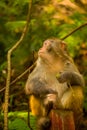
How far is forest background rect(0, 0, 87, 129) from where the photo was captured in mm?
7281

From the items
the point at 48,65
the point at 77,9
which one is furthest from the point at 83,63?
the point at 48,65

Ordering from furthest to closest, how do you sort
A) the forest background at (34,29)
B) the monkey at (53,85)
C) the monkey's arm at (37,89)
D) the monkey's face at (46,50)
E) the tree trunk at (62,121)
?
the forest background at (34,29), the monkey's face at (46,50), the monkey's arm at (37,89), the monkey at (53,85), the tree trunk at (62,121)

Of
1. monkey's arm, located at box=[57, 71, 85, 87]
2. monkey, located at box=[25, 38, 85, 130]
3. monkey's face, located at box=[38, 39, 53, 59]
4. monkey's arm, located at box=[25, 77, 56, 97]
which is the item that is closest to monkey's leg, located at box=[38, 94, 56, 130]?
monkey, located at box=[25, 38, 85, 130]

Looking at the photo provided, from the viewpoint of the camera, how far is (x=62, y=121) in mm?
4098

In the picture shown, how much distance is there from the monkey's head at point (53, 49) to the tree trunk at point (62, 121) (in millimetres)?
1025

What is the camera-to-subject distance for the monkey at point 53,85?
15.1ft

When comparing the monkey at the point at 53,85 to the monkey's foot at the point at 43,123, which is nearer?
the monkey's foot at the point at 43,123

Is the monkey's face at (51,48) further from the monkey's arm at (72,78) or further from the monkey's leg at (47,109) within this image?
the monkey's leg at (47,109)

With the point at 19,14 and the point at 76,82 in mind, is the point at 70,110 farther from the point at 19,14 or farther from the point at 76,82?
the point at 19,14

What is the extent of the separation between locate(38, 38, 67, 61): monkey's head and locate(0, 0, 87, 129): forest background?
6.13 ft

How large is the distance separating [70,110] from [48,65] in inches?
39.3

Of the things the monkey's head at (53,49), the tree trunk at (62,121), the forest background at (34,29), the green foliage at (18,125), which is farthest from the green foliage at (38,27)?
the tree trunk at (62,121)

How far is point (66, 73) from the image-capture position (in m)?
4.80

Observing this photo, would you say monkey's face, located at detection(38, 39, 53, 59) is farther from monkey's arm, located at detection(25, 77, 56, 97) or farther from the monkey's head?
monkey's arm, located at detection(25, 77, 56, 97)
